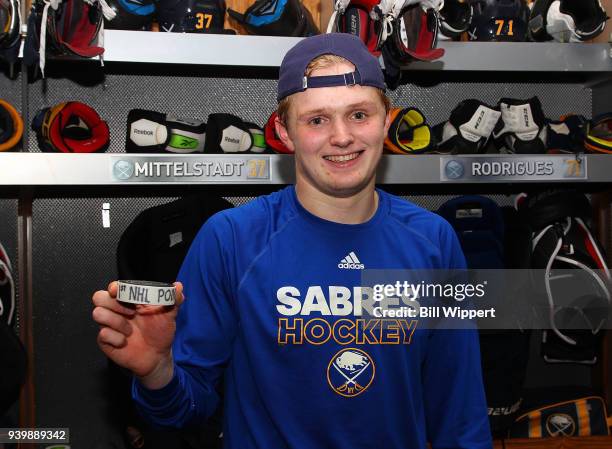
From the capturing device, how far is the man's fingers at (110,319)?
0.88m

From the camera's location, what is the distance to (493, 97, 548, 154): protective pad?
202 cm

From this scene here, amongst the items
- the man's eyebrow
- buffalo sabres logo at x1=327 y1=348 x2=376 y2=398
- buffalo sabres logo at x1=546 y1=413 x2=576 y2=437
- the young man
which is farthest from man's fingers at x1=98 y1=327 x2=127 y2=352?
buffalo sabres logo at x1=546 y1=413 x2=576 y2=437

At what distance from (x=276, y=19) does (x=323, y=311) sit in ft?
3.48

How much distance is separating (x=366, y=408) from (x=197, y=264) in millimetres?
376

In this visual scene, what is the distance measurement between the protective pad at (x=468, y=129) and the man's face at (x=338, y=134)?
0.86 meters

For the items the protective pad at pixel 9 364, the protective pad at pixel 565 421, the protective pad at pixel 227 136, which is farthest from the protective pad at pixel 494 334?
the protective pad at pixel 9 364

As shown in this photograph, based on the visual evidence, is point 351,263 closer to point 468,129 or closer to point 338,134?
point 338,134

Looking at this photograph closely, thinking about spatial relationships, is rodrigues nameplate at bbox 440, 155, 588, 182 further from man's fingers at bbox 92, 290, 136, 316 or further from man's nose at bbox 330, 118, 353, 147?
man's fingers at bbox 92, 290, 136, 316

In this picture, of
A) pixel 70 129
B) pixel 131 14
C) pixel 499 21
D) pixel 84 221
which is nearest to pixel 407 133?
pixel 499 21

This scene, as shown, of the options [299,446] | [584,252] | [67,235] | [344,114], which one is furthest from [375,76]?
[67,235]

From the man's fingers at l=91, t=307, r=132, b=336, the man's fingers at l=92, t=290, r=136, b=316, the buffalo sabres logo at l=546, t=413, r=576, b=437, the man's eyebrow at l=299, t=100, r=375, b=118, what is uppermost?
the man's eyebrow at l=299, t=100, r=375, b=118

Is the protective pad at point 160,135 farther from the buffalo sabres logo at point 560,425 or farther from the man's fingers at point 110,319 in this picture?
the buffalo sabres logo at point 560,425

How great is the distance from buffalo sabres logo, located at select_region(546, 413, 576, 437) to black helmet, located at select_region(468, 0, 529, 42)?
1.19 meters

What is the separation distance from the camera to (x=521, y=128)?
2.04 m
